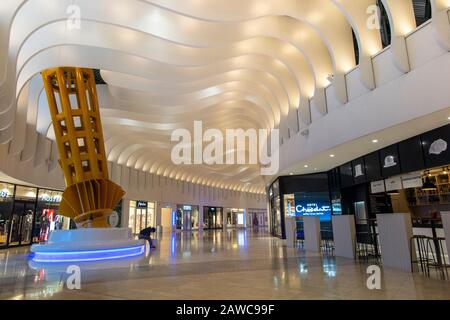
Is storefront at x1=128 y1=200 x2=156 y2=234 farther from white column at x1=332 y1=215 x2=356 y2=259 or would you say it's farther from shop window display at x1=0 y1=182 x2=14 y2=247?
white column at x1=332 y1=215 x2=356 y2=259

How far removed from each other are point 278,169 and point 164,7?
9689 millimetres

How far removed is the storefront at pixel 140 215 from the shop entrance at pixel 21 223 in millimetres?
9133

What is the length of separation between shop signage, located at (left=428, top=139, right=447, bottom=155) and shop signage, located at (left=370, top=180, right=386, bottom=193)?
2.90 metres

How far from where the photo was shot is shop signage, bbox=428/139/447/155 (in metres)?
7.19

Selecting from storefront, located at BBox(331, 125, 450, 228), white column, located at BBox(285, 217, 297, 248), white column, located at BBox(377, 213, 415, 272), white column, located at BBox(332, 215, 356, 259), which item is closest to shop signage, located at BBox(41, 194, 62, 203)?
white column, located at BBox(285, 217, 297, 248)

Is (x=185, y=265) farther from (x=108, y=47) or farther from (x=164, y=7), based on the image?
(x=108, y=47)

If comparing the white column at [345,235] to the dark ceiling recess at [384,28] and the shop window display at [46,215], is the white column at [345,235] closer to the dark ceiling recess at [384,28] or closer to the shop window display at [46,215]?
the dark ceiling recess at [384,28]

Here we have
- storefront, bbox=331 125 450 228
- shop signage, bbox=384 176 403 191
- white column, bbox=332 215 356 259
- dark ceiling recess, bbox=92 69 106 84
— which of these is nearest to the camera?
storefront, bbox=331 125 450 228

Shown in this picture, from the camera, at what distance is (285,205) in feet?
55.0

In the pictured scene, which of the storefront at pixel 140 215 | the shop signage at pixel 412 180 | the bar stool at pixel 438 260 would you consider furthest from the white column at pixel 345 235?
the storefront at pixel 140 215

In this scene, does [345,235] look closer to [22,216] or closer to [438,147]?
[438,147]

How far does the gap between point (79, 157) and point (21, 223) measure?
705 centimetres

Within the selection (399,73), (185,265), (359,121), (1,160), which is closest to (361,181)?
(359,121)

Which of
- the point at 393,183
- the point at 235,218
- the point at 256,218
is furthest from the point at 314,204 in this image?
the point at 256,218
